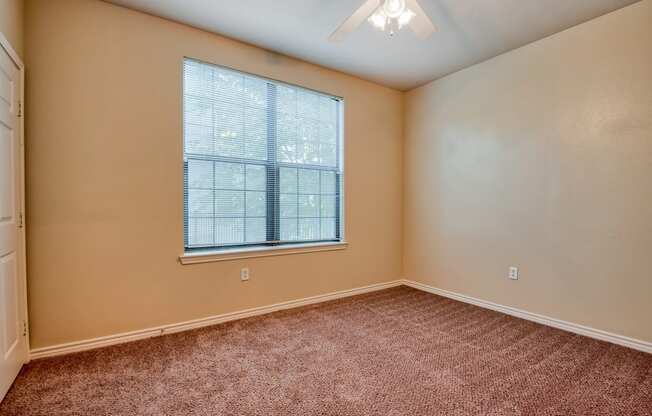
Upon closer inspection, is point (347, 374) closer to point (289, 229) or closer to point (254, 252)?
point (254, 252)

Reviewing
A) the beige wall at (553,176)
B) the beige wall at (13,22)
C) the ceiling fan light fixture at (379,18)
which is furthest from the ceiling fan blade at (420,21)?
the beige wall at (13,22)

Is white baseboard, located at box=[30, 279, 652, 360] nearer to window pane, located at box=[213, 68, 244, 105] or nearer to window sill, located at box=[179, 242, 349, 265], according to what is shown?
window sill, located at box=[179, 242, 349, 265]

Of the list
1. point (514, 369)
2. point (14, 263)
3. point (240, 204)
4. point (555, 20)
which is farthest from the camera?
point (240, 204)

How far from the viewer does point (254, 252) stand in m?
3.02

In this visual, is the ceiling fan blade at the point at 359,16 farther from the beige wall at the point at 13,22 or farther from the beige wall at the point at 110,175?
the beige wall at the point at 13,22

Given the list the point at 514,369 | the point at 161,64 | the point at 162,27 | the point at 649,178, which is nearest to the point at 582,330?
the point at 514,369

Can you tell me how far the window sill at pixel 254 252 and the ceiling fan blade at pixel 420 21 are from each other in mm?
2196

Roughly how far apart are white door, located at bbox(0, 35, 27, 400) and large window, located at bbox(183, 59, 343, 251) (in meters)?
1.04

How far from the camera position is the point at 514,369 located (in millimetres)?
2055

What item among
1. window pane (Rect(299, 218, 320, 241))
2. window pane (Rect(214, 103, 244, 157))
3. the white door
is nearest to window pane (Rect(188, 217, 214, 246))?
window pane (Rect(214, 103, 244, 157))

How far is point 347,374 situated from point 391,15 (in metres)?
2.17

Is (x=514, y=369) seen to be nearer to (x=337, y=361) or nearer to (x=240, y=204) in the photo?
(x=337, y=361)

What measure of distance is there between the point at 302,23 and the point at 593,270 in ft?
10.3

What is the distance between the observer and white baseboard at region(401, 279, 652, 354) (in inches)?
93.1
